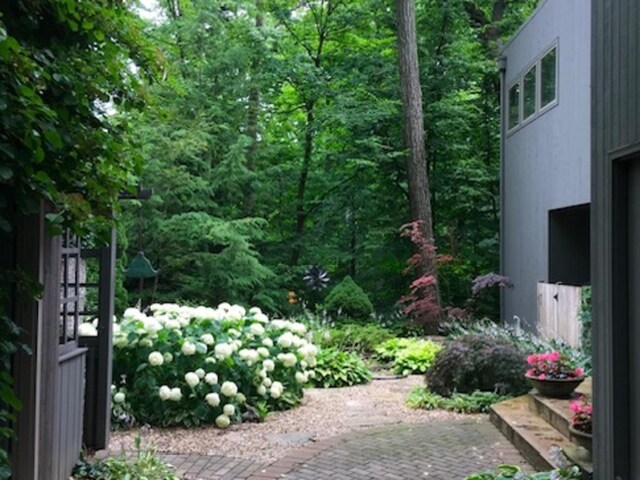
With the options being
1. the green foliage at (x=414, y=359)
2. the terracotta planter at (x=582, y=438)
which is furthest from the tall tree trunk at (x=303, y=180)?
the terracotta planter at (x=582, y=438)

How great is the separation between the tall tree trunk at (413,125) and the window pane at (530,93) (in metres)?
2.56

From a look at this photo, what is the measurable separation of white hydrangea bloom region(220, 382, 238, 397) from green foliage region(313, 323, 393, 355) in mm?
4407

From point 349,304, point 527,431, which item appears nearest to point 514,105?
point 349,304

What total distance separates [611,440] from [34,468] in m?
3.16

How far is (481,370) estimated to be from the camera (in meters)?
7.86

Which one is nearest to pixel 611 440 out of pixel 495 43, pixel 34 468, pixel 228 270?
pixel 34 468

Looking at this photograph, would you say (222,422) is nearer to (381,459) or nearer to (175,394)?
(175,394)

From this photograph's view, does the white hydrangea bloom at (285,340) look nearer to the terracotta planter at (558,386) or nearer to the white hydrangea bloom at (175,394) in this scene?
the white hydrangea bloom at (175,394)

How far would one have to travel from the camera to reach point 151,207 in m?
14.3

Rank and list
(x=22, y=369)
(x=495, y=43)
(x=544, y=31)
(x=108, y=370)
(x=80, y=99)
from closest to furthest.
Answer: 1. (x=80, y=99)
2. (x=22, y=369)
3. (x=108, y=370)
4. (x=544, y=31)
5. (x=495, y=43)

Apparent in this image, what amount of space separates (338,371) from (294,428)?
2867 mm

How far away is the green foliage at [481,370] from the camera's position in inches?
307

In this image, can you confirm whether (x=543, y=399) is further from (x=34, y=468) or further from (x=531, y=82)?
(x=531, y=82)

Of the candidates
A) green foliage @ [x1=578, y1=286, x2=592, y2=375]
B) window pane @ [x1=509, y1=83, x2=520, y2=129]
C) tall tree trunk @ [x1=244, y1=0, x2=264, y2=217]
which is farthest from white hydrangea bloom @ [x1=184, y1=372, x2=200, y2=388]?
tall tree trunk @ [x1=244, y1=0, x2=264, y2=217]
